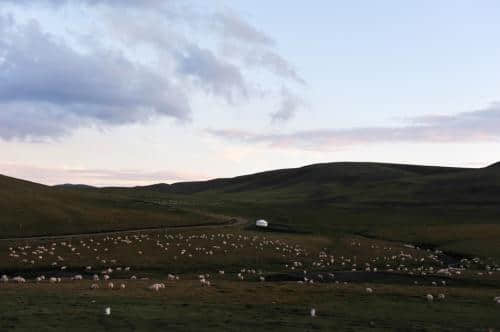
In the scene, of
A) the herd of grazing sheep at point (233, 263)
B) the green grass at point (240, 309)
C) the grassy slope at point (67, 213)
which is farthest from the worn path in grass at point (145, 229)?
the green grass at point (240, 309)

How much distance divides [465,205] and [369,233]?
268ft

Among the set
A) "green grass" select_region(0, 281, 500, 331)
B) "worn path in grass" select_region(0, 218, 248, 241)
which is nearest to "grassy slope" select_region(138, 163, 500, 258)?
"worn path in grass" select_region(0, 218, 248, 241)

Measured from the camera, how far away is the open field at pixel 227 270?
2555 cm

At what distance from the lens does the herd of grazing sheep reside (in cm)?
4656

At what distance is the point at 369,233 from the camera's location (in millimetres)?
97125

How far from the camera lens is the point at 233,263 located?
189 feet

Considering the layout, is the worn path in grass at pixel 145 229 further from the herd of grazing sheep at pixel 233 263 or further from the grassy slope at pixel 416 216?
the grassy slope at pixel 416 216

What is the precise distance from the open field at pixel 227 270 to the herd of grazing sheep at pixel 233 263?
0.18 m

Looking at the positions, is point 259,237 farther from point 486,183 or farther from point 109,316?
point 486,183

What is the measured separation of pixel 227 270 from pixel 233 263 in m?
3.40

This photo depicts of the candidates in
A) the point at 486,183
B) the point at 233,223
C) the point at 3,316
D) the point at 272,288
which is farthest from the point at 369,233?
the point at 486,183

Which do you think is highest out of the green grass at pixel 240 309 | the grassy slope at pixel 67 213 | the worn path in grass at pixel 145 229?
the grassy slope at pixel 67 213

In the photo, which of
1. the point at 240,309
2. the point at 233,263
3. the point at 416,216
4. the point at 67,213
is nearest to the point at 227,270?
the point at 233,263

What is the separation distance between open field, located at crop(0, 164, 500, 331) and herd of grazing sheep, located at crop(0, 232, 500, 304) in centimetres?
18
